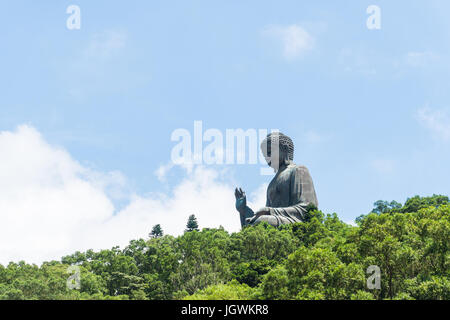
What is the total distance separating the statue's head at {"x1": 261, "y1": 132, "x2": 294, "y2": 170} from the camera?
3086cm

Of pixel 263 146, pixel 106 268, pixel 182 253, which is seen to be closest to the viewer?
pixel 182 253

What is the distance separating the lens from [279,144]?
3088 cm

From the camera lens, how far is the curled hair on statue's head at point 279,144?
30.9m

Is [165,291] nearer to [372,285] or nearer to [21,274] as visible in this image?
[21,274]

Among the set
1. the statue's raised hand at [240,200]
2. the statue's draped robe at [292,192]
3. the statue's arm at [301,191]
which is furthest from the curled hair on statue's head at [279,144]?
the statue's raised hand at [240,200]

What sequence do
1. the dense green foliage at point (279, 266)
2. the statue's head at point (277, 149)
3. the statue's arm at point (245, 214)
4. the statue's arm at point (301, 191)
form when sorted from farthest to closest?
the statue's head at point (277, 149), the statue's arm at point (301, 191), the statue's arm at point (245, 214), the dense green foliage at point (279, 266)

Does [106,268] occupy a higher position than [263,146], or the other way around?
[263,146]

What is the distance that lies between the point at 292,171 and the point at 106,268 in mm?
10601

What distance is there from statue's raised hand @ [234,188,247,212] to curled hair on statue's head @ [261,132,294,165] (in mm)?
3280

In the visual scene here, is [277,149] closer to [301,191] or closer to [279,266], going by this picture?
[301,191]

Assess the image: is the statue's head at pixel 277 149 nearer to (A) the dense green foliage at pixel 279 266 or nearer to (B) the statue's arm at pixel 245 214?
(B) the statue's arm at pixel 245 214

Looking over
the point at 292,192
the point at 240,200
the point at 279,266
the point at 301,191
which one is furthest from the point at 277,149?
the point at 279,266

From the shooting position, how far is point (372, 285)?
15727 millimetres
